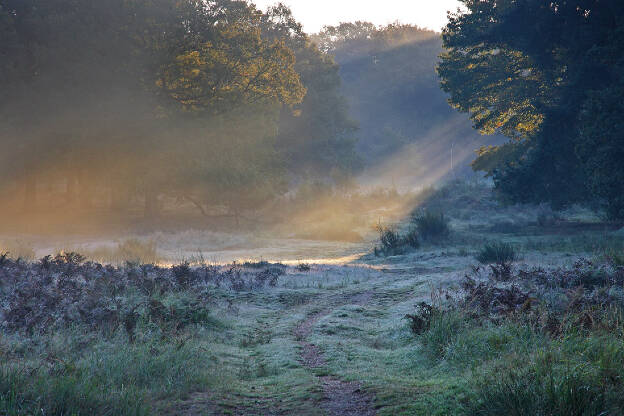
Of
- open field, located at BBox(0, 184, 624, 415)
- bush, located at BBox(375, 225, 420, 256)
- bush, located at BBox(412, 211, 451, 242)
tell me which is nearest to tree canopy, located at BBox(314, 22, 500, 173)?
bush, located at BBox(412, 211, 451, 242)

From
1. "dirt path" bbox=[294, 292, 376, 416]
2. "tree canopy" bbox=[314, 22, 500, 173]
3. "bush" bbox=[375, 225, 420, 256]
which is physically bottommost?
"dirt path" bbox=[294, 292, 376, 416]

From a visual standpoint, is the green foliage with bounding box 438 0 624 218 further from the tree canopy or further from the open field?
the tree canopy

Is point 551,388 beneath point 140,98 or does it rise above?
beneath

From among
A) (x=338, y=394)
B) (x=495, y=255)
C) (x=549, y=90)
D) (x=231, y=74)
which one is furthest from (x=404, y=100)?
(x=338, y=394)

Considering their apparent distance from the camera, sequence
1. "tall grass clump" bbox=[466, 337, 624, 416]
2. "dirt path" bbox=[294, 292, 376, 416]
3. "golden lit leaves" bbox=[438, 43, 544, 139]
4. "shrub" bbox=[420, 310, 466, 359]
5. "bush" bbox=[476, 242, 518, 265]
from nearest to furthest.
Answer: "tall grass clump" bbox=[466, 337, 624, 416] → "dirt path" bbox=[294, 292, 376, 416] → "shrub" bbox=[420, 310, 466, 359] → "bush" bbox=[476, 242, 518, 265] → "golden lit leaves" bbox=[438, 43, 544, 139]

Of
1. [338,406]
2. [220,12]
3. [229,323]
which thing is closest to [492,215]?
[220,12]

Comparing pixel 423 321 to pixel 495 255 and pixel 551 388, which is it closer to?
pixel 551 388

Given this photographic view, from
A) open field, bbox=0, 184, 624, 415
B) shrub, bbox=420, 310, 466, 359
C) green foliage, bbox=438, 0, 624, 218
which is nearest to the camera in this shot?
open field, bbox=0, 184, 624, 415

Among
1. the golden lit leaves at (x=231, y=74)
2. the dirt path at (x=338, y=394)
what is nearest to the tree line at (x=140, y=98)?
the golden lit leaves at (x=231, y=74)

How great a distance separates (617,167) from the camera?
19188 millimetres

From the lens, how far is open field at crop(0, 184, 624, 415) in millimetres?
5223

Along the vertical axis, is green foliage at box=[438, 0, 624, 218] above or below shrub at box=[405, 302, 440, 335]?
above

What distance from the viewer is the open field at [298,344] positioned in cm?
522

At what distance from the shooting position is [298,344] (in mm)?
9156
